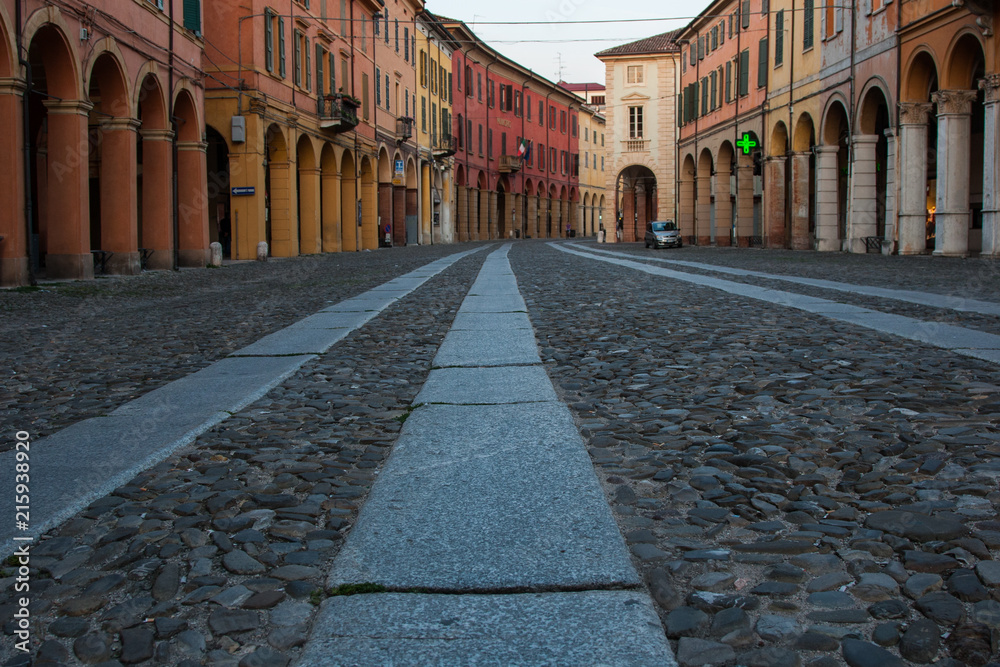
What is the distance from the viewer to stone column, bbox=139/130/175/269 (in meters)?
19.9

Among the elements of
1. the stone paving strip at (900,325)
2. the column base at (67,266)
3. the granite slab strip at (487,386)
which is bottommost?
the granite slab strip at (487,386)

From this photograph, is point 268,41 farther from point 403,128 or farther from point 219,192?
point 403,128

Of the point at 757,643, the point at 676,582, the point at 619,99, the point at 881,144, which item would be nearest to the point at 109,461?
the point at 676,582

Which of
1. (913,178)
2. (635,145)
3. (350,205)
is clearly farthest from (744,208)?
(635,145)

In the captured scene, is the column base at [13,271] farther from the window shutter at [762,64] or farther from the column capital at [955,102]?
the window shutter at [762,64]

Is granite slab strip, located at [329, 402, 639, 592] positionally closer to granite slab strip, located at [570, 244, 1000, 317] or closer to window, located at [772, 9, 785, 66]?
granite slab strip, located at [570, 244, 1000, 317]

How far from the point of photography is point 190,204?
22000 millimetres

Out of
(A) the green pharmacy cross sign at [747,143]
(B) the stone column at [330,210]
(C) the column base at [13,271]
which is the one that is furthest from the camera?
(B) the stone column at [330,210]

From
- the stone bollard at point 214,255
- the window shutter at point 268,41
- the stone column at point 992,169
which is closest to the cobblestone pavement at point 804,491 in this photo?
the stone column at point 992,169

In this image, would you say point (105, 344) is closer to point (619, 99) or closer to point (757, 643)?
point (757, 643)

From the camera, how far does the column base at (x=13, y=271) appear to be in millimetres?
13602

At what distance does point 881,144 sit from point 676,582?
28.7m

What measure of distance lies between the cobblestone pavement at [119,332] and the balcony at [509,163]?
175 feet

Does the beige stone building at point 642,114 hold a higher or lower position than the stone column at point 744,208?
higher
